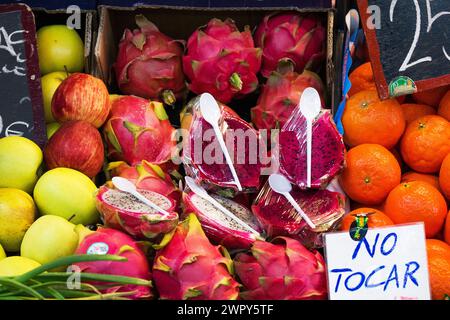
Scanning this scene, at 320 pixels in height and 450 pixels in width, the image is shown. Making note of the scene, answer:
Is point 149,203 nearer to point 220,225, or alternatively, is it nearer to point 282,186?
point 220,225

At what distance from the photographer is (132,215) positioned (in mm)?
1873

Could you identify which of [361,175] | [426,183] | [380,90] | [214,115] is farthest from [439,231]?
[214,115]

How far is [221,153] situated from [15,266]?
0.67 m

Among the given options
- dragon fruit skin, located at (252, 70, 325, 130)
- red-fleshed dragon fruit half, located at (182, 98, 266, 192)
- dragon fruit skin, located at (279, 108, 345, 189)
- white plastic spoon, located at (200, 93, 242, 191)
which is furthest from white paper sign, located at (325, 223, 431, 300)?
dragon fruit skin, located at (252, 70, 325, 130)

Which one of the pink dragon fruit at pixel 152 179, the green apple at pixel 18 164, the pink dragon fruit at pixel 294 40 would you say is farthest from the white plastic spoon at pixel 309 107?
the green apple at pixel 18 164

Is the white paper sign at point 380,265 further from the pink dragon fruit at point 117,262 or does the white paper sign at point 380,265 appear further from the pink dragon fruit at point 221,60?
the pink dragon fruit at point 221,60

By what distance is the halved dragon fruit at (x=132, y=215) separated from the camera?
187 centimetres

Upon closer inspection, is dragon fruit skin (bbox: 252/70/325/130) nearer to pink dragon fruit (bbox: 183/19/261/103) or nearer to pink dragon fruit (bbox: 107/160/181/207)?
A: pink dragon fruit (bbox: 183/19/261/103)

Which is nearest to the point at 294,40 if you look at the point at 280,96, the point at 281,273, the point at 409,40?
the point at 280,96

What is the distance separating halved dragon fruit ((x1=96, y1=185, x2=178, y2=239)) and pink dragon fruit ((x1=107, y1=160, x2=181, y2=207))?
0.07 m

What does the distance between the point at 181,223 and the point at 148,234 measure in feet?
0.31

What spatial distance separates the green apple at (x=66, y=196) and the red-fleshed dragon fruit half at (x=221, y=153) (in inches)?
12.4

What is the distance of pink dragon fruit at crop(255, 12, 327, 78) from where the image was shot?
2400 mm

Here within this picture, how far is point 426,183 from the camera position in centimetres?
208
